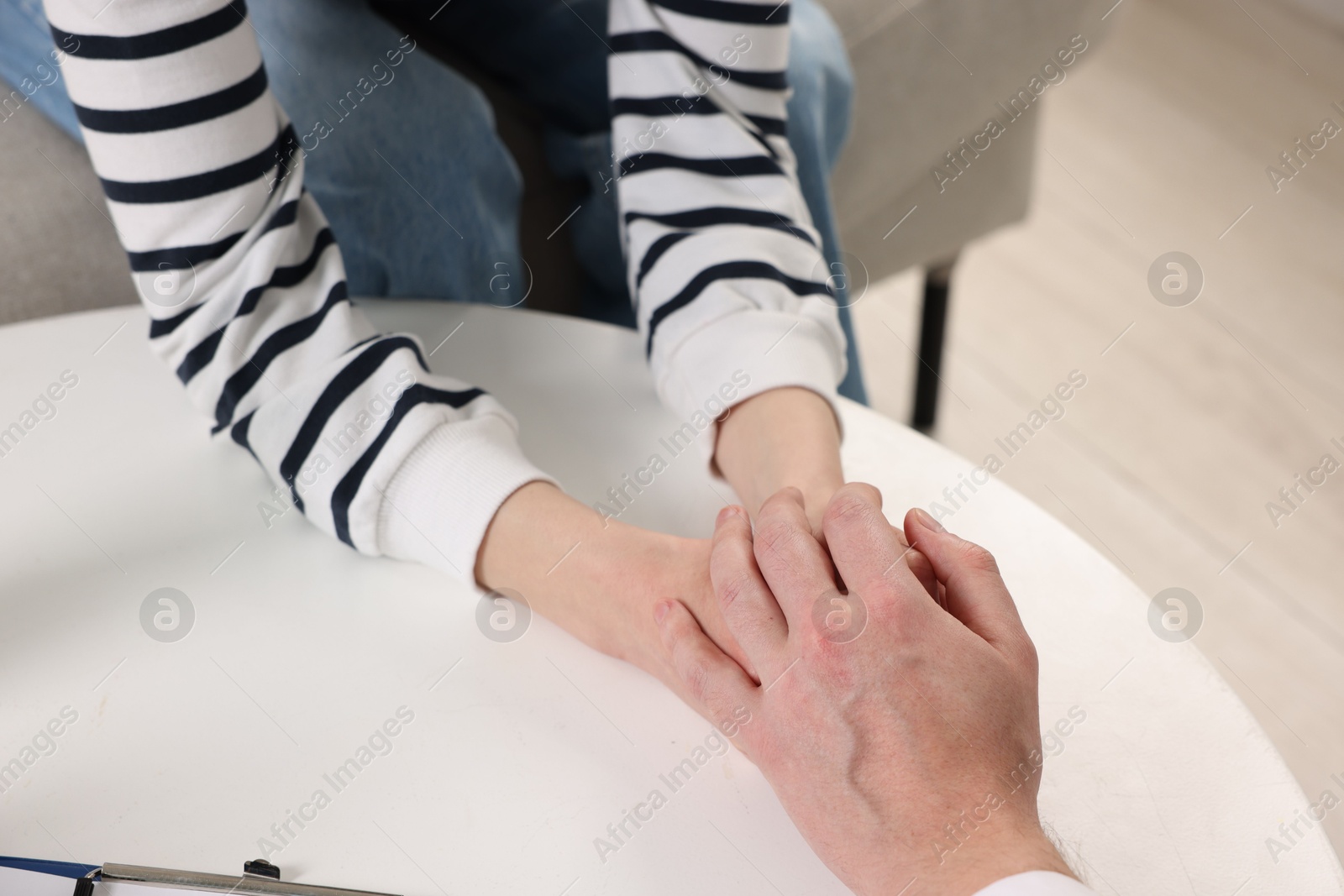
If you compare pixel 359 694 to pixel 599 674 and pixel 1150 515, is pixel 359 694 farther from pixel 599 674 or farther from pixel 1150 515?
pixel 1150 515

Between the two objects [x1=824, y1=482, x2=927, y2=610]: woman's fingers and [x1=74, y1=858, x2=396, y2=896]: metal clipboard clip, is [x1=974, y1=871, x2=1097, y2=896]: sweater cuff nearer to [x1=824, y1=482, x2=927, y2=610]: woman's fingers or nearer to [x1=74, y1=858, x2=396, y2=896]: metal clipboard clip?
[x1=824, y1=482, x2=927, y2=610]: woman's fingers

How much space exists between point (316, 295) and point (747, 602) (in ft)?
1.00

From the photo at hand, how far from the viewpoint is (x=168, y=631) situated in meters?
0.50

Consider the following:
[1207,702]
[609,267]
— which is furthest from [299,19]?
[1207,702]

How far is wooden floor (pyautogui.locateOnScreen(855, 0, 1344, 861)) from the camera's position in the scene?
1183mm

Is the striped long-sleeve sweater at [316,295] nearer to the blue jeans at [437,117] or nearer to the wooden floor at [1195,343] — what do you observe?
the blue jeans at [437,117]

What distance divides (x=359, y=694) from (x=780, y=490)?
0.21 m

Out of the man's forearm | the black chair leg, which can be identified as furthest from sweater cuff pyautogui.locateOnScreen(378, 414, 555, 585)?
the black chair leg

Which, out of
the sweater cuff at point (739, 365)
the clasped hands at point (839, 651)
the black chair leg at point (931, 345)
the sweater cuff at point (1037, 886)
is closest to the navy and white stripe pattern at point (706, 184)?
the sweater cuff at point (739, 365)

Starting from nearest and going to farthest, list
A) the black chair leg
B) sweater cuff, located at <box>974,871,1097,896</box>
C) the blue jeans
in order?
sweater cuff, located at <box>974,871,1097,896</box>, the blue jeans, the black chair leg

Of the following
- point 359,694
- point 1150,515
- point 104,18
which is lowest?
point 1150,515

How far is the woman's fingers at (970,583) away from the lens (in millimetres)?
442

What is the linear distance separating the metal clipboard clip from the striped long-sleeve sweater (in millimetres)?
172

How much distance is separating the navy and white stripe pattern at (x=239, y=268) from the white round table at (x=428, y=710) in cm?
4
